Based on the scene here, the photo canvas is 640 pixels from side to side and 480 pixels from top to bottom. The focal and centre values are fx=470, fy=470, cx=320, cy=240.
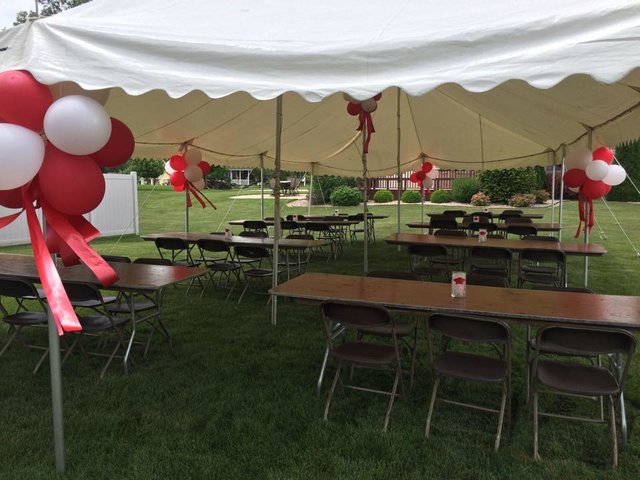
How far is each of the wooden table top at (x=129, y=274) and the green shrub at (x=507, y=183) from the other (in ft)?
71.4

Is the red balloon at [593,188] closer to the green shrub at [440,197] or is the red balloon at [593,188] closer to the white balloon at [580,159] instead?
the white balloon at [580,159]

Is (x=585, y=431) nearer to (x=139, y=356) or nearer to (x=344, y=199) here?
(x=139, y=356)

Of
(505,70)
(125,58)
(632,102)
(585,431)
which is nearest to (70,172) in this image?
(125,58)

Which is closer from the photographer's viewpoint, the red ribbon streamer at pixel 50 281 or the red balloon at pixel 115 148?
the red ribbon streamer at pixel 50 281

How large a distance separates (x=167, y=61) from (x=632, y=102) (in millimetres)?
3991

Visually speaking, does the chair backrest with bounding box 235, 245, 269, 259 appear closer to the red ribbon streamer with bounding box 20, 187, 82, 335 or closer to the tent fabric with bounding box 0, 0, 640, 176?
the tent fabric with bounding box 0, 0, 640, 176

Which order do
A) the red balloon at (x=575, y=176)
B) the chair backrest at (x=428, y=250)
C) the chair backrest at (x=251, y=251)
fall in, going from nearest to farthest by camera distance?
the red balloon at (x=575, y=176) < the chair backrest at (x=428, y=250) < the chair backrest at (x=251, y=251)

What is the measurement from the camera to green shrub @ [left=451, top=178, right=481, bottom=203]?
24.5 meters

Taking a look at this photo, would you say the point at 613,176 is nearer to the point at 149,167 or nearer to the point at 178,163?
the point at 178,163

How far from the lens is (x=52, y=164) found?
2236mm

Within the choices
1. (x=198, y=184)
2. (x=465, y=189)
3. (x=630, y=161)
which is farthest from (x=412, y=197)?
(x=198, y=184)

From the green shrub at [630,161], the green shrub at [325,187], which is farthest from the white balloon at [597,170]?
the green shrub at [325,187]

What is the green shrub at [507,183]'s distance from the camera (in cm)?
2352

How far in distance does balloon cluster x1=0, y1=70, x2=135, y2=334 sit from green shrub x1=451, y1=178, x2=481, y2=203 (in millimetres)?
23930
